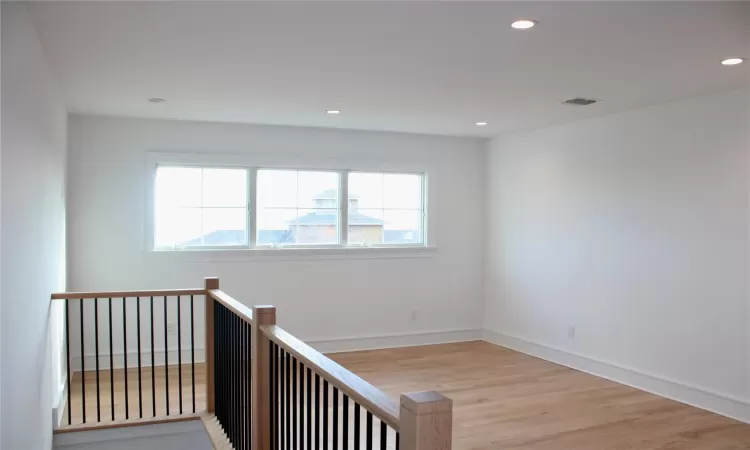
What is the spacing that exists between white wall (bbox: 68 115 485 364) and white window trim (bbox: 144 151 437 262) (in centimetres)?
2

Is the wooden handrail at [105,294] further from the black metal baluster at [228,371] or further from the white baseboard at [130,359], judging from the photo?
the white baseboard at [130,359]

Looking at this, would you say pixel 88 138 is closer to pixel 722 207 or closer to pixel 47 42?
pixel 47 42

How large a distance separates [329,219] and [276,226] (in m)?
0.57

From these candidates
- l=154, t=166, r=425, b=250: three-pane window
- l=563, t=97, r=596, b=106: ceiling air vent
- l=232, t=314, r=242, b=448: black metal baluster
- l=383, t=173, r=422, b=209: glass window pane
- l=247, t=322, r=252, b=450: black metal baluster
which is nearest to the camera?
l=247, t=322, r=252, b=450: black metal baluster

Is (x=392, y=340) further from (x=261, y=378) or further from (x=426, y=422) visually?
(x=426, y=422)

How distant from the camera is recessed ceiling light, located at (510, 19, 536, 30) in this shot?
271 centimetres

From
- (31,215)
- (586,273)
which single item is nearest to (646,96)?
(586,273)

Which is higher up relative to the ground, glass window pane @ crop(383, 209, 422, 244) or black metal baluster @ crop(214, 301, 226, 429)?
glass window pane @ crop(383, 209, 422, 244)

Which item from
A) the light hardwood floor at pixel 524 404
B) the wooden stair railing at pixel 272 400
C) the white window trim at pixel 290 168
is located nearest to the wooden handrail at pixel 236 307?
the wooden stair railing at pixel 272 400

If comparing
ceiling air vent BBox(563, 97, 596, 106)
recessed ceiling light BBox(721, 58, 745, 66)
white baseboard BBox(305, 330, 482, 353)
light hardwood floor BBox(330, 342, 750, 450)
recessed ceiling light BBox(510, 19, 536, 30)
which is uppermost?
recessed ceiling light BBox(721, 58, 745, 66)

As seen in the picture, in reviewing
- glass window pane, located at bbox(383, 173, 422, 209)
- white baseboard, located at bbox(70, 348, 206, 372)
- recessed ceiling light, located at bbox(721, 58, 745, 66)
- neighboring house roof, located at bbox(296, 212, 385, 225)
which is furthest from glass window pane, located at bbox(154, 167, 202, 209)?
recessed ceiling light, located at bbox(721, 58, 745, 66)

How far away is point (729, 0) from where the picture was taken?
2488 millimetres

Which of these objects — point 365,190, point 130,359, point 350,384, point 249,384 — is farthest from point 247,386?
point 365,190

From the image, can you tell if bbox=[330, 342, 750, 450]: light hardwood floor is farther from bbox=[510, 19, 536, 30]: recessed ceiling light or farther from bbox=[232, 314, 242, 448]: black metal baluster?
bbox=[510, 19, 536, 30]: recessed ceiling light
